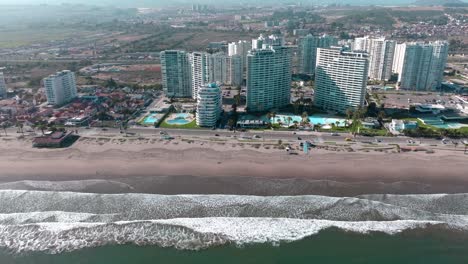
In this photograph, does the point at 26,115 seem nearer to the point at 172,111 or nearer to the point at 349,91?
the point at 172,111

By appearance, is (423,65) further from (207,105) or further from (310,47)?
(207,105)

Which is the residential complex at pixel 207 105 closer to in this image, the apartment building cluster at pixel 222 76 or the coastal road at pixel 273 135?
the apartment building cluster at pixel 222 76

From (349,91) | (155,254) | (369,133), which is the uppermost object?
(349,91)

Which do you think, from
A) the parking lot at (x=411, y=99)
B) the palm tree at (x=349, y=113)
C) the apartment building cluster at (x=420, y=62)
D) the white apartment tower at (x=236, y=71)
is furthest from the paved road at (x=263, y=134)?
the white apartment tower at (x=236, y=71)

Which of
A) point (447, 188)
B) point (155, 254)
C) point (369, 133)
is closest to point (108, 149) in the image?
point (155, 254)

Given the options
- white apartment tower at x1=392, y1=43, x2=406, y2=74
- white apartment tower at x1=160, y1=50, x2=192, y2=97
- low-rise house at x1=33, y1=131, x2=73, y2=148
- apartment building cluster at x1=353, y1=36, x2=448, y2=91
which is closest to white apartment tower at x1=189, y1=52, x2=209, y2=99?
white apartment tower at x1=160, y1=50, x2=192, y2=97

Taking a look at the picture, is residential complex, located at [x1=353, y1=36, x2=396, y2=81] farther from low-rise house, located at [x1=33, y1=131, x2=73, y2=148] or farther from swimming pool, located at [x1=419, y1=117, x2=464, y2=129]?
low-rise house, located at [x1=33, y1=131, x2=73, y2=148]

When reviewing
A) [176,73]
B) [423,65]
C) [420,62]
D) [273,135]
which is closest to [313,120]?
[273,135]
